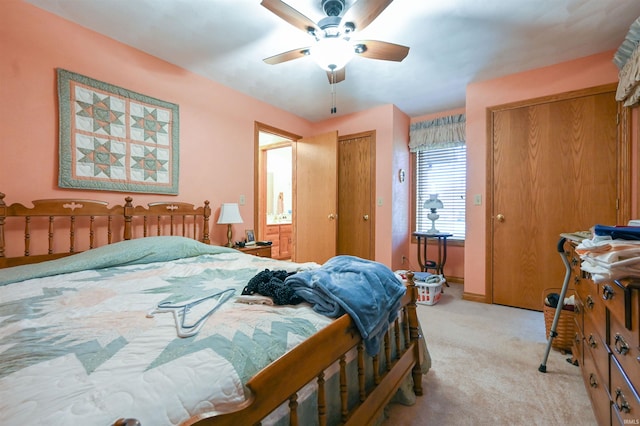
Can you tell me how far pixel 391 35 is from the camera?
2242 mm

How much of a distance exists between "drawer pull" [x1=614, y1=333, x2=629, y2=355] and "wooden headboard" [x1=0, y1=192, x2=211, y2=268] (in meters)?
2.99

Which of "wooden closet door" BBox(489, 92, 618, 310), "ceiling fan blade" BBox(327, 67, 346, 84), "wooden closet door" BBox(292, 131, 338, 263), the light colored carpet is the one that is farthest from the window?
"ceiling fan blade" BBox(327, 67, 346, 84)

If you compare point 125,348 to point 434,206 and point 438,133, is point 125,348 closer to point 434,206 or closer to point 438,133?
point 434,206

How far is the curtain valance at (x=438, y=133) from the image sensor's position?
12.5ft

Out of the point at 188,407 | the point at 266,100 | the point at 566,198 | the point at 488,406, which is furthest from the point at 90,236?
the point at 566,198

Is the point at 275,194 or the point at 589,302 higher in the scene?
the point at 275,194

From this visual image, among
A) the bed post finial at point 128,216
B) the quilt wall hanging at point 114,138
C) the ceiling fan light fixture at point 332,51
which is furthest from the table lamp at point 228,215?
the ceiling fan light fixture at point 332,51

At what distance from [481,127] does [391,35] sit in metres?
1.60

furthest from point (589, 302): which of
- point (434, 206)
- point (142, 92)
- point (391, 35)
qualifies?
point (142, 92)

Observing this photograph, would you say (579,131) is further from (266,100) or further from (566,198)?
(266,100)

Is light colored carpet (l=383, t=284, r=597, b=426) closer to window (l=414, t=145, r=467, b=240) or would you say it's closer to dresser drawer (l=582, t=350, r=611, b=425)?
dresser drawer (l=582, t=350, r=611, b=425)

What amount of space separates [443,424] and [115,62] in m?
3.44

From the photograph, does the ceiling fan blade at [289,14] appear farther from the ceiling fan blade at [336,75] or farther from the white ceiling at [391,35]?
the ceiling fan blade at [336,75]

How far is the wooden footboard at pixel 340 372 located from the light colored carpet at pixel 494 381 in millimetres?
203
